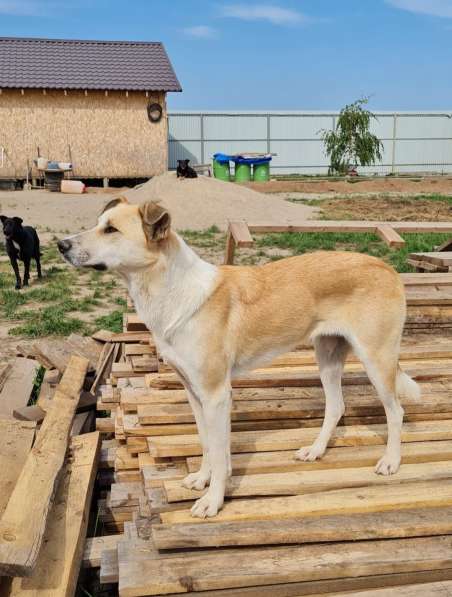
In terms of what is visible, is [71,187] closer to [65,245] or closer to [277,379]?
[277,379]

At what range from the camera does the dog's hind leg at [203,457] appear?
3445 mm

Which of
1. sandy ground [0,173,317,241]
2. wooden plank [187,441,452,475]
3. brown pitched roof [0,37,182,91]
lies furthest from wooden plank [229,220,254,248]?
brown pitched roof [0,37,182,91]

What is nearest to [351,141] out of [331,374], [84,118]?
[84,118]

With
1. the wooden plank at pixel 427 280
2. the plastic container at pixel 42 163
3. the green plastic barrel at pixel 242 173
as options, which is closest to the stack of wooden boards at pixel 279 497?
the wooden plank at pixel 427 280

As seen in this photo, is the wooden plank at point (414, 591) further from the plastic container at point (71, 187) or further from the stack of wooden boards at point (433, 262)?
the plastic container at point (71, 187)

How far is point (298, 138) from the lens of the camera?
3531 cm

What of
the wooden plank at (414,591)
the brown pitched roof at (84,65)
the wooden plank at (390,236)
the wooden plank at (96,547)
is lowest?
the wooden plank at (96,547)

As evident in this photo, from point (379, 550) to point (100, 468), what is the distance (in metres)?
2.14

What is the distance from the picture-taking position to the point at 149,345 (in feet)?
17.6

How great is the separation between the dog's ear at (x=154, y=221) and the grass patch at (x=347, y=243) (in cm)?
892

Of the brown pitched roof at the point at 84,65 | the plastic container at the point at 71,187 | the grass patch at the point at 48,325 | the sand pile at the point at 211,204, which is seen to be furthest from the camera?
the brown pitched roof at the point at 84,65

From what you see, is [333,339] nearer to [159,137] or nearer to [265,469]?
[265,469]

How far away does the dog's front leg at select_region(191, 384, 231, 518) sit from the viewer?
3.22 meters

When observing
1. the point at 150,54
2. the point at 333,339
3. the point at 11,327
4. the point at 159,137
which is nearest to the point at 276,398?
the point at 333,339
